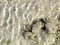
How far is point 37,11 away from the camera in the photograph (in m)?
0.57

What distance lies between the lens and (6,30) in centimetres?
61

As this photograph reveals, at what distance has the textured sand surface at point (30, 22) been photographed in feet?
1.79

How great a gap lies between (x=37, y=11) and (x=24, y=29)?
0.07 metres

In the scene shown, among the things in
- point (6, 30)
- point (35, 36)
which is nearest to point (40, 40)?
point (35, 36)

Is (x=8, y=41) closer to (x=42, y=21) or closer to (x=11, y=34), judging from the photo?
(x=11, y=34)

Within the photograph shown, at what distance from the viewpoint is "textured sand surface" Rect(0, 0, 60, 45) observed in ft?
1.79

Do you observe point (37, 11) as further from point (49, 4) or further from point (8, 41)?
point (8, 41)

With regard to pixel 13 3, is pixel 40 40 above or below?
below

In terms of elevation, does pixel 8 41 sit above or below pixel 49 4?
below

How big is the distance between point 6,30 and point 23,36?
68 mm

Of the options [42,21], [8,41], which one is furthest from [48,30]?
[8,41]

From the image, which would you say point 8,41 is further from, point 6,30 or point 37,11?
point 37,11

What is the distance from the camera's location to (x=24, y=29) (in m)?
0.59

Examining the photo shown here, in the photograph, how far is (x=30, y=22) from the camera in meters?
0.58
